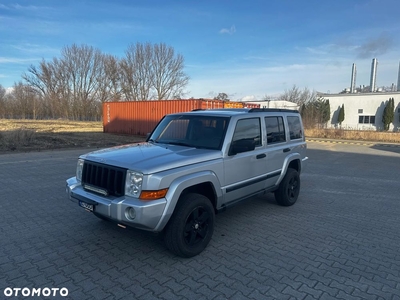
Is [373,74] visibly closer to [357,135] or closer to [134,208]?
[357,135]

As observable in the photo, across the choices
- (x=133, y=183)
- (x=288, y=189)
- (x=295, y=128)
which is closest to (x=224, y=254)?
(x=133, y=183)

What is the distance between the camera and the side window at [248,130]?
429cm

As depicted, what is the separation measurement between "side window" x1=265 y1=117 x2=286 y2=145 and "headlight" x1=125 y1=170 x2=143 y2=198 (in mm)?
2688

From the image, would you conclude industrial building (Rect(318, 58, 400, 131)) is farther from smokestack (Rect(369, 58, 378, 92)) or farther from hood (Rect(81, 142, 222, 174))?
hood (Rect(81, 142, 222, 174))

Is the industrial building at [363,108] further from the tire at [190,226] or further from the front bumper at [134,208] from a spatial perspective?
the front bumper at [134,208]

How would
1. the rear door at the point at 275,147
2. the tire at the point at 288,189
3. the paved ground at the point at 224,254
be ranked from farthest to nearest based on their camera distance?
1. the tire at the point at 288,189
2. the rear door at the point at 275,147
3. the paved ground at the point at 224,254

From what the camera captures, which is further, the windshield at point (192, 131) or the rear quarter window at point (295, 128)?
the rear quarter window at point (295, 128)

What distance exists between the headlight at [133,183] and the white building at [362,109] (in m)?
39.3

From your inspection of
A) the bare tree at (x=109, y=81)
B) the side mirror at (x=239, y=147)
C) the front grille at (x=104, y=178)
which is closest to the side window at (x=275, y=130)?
the side mirror at (x=239, y=147)

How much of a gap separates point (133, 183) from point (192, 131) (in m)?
1.59

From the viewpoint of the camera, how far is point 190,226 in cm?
356

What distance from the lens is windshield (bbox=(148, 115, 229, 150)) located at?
418cm

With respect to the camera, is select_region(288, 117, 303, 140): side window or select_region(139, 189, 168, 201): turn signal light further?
select_region(288, 117, 303, 140): side window

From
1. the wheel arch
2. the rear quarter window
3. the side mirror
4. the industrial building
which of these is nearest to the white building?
the industrial building
